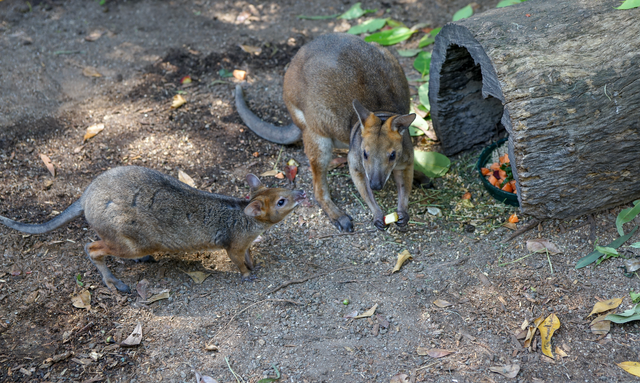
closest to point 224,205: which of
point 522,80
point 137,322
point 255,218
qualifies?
point 255,218

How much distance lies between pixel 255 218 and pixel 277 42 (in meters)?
3.76

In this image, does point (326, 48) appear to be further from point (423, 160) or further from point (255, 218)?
point (255, 218)

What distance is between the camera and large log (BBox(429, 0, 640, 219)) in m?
3.88

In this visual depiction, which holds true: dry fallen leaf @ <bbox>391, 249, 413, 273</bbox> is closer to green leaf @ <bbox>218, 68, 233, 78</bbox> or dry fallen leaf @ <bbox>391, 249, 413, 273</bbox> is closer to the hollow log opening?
the hollow log opening

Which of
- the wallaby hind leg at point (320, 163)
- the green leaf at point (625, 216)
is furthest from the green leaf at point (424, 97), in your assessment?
the green leaf at point (625, 216)

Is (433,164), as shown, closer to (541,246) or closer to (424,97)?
(424,97)

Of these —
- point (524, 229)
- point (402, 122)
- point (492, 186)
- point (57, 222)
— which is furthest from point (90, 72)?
point (524, 229)

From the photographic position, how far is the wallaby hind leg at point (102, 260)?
13.9ft

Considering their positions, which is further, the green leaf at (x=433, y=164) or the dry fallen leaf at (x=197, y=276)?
the green leaf at (x=433, y=164)

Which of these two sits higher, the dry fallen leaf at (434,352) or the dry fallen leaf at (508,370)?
the dry fallen leaf at (508,370)

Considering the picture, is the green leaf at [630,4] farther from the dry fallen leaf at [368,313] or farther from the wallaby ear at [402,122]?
the dry fallen leaf at [368,313]

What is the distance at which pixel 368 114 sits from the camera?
4844 millimetres

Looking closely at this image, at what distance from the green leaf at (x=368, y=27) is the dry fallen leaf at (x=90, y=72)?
333 centimetres

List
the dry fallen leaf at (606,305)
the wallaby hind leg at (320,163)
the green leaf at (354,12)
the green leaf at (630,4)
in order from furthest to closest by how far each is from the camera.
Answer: the green leaf at (354,12) → the wallaby hind leg at (320,163) → the green leaf at (630,4) → the dry fallen leaf at (606,305)
